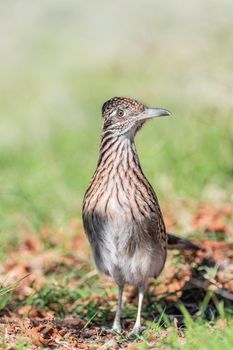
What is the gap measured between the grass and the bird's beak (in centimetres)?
131

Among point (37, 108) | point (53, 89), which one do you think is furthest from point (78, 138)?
point (53, 89)

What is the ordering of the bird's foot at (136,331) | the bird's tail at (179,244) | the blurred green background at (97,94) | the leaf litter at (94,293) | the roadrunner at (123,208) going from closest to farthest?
1. the leaf litter at (94,293)
2. the bird's foot at (136,331)
3. the roadrunner at (123,208)
4. the bird's tail at (179,244)
5. the blurred green background at (97,94)

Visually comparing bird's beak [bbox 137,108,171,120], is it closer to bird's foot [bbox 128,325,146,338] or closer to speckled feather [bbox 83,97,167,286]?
speckled feather [bbox 83,97,167,286]

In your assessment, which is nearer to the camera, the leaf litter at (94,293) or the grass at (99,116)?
the leaf litter at (94,293)

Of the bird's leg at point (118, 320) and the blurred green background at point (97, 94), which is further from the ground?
the blurred green background at point (97, 94)

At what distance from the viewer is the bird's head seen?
6.17 meters

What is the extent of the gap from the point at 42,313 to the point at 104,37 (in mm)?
15974

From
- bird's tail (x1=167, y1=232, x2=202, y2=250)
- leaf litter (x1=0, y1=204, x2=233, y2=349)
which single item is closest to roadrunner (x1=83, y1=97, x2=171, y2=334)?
leaf litter (x1=0, y1=204, x2=233, y2=349)

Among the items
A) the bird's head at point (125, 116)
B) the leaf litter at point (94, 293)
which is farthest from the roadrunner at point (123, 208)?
the leaf litter at point (94, 293)

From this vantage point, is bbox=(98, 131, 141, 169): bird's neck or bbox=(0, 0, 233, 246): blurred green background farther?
bbox=(0, 0, 233, 246): blurred green background

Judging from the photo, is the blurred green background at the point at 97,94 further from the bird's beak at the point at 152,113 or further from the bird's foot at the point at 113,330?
the bird's beak at the point at 152,113

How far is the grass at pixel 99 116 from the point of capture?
365 inches

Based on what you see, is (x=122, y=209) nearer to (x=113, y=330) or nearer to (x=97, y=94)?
(x=113, y=330)

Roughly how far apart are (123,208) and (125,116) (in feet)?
1.99
